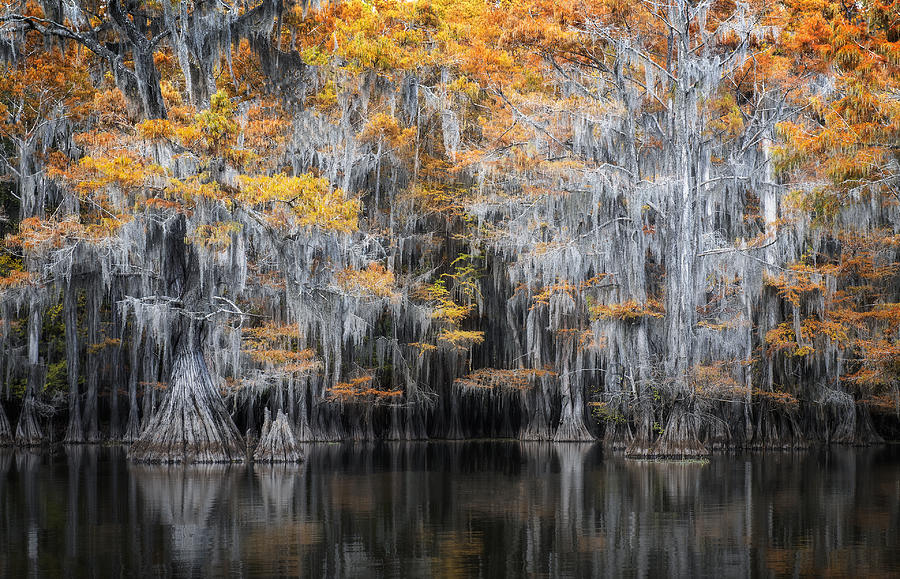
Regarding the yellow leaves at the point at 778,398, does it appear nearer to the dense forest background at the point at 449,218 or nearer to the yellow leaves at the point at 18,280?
the dense forest background at the point at 449,218

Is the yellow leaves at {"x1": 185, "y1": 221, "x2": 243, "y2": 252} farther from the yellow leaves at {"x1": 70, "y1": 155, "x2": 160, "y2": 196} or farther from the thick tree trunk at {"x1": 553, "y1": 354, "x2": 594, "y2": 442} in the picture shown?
the thick tree trunk at {"x1": 553, "y1": 354, "x2": 594, "y2": 442}

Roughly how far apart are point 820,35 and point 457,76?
379 inches

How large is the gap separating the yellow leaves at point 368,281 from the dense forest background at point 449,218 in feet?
0.23

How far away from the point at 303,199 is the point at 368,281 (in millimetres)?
3739

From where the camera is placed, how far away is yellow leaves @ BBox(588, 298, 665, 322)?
1766 cm

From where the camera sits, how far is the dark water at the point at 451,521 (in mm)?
6234

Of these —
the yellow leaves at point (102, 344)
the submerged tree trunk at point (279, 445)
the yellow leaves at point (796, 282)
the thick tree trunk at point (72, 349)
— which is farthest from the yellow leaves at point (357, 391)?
the yellow leaves at point (796, 282)

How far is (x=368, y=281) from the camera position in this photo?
18.5 m

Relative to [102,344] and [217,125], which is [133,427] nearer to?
[102,344]

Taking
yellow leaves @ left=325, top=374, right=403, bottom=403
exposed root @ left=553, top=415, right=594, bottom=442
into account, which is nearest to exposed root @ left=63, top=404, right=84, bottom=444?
yellow leaves @ left=325, top=374, right=403, bottom=403

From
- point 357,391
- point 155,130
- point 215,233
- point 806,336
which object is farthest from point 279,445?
point 806,336

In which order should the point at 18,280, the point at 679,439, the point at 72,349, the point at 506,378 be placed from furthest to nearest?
the point at 506,378, the point at 72,349, the point at 18,280, the point at 679,439

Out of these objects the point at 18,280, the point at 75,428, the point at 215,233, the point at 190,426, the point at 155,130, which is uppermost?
the point at 155,130

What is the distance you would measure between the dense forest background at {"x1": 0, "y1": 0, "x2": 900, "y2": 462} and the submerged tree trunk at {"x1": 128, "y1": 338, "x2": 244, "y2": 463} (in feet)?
0.20
